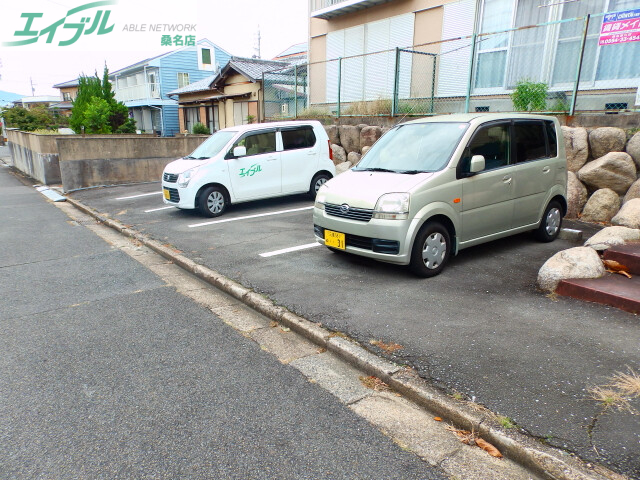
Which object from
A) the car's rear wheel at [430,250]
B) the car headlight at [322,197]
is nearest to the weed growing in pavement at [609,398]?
the car's rear wheel at [430,250]

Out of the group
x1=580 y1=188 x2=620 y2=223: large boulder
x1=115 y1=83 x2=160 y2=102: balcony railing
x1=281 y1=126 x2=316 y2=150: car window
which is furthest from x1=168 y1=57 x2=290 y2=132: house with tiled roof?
x1=580 y1=188 x2=620 y2=223: large boulder

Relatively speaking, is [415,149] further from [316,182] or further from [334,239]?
[316,182]

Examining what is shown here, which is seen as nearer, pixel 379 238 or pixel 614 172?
pixel 379 238

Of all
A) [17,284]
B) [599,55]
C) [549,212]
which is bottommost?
[17,284]

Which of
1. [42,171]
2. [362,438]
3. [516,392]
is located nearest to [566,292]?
[516,392]

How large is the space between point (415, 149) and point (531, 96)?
5.17 m

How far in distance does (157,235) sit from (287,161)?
3.24 meters

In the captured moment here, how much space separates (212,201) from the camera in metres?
8.84

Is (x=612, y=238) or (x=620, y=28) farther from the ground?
(x=620, y=28)

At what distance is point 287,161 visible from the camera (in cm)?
950

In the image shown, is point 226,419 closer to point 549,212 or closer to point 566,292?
point 566,292

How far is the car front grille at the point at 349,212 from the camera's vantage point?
16.3ft

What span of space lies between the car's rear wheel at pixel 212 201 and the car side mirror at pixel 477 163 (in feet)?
17.6

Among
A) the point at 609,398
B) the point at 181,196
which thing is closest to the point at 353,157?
the point at 181,196
